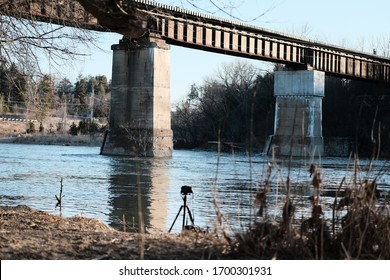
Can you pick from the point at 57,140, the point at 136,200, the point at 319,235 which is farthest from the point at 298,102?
the point at 319,235

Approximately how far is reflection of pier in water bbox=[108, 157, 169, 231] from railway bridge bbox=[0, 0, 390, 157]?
5.42m

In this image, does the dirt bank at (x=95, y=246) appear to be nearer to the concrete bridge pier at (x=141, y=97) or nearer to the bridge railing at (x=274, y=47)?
the bridge railing at (x=274, y=47)

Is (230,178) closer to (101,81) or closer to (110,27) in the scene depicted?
(110,27)

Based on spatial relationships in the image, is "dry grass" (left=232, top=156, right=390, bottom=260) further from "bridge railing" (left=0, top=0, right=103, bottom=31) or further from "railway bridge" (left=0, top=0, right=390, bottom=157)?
"railway bridge" (left=0, top=0, right=390, bottom=157)

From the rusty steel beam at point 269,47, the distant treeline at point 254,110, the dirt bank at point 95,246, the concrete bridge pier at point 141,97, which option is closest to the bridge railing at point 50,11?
the dirt bank at point 95,246

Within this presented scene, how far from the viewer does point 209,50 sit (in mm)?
55500

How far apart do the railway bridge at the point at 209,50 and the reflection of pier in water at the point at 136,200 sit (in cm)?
542

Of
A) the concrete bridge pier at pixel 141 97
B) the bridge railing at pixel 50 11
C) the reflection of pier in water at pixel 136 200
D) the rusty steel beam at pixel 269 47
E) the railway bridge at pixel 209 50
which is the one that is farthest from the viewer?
the rusty steel beam at pixel 269 47

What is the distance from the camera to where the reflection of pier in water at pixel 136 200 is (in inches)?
513

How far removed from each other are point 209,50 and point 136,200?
38.1 meters

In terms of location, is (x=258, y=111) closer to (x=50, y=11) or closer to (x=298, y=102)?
(x=298, y=102)

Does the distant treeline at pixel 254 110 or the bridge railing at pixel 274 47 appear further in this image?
the distant treeline at pixel 254 110

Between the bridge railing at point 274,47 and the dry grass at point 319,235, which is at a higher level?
the bridge railing at point 274,47

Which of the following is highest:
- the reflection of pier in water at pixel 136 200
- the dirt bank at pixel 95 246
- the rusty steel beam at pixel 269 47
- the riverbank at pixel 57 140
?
the rusty steel beam at pixel 269 47
